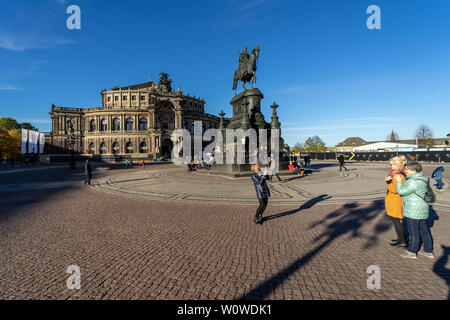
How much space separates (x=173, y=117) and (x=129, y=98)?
57.3ft

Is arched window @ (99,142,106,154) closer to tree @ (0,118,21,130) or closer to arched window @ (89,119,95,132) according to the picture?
arched window @ (89,119,95,132)

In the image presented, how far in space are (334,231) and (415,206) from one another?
1660 mm

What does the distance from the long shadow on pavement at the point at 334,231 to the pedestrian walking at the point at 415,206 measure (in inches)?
32.5

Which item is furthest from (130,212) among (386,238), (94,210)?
(386,238)

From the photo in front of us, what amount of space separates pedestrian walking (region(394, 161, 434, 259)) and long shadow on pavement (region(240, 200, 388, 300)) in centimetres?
82

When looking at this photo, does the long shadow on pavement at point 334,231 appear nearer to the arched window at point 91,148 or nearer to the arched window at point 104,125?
the arched window at point 104,125

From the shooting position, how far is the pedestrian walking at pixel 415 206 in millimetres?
2986

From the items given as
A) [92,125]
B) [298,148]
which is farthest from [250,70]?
[298,148]

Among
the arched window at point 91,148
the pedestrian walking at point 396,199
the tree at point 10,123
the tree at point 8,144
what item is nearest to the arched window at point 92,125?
the arched window at point 91,148

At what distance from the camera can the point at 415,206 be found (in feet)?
10.0

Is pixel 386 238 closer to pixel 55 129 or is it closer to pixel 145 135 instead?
pixel 145 135

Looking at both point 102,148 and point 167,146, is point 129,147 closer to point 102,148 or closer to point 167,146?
point 102,148

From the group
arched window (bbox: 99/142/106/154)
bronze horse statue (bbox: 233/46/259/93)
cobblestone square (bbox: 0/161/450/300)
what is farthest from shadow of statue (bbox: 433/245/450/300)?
arched window (bbox: 99/142/106/154)

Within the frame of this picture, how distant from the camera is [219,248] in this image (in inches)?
141
